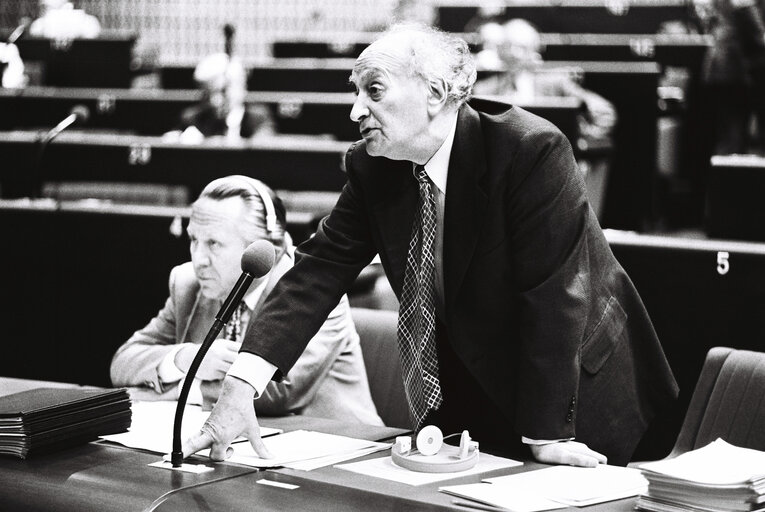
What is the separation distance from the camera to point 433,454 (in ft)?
6.56

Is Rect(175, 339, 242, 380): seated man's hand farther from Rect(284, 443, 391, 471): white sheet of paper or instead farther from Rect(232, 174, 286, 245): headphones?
Rect(284, 443, 391, 471): white sheet of paper

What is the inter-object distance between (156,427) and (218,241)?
56cm

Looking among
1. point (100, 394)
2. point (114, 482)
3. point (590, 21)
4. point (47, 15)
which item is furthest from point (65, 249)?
point (47, 15)

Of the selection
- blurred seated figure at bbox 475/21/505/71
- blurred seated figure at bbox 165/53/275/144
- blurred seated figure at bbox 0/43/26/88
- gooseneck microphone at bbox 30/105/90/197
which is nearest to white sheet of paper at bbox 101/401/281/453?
gooseneck microphone at bbox 30/105/90/197

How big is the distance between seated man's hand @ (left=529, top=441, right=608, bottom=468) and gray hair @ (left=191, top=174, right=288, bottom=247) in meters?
0.98

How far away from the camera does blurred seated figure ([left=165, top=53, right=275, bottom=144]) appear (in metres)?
7.13

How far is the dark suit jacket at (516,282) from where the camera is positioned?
2035 mm

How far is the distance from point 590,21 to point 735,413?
722 centimetres

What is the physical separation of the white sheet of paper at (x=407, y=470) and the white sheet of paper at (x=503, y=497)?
85 millimetres

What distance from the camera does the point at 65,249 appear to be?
4.13 metres

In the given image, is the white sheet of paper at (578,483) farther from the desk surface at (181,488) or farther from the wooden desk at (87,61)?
the wooden desk at (87,61)

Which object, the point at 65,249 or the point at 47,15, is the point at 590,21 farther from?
the point at 65,249

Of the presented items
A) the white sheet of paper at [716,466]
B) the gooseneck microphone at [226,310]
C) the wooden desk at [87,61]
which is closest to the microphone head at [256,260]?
the gooseneck microphone at [226,310]

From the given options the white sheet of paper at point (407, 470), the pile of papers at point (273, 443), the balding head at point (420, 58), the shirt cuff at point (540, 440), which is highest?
the balding head at point (420, 58)
